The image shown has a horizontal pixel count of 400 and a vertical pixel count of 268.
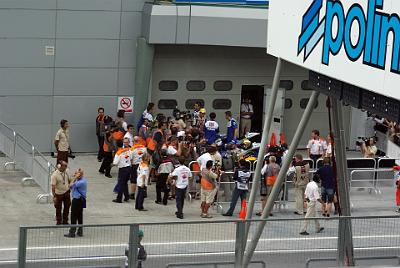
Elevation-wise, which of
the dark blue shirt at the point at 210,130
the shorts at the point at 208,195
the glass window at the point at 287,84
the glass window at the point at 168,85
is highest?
the glass window at the point at 287,84

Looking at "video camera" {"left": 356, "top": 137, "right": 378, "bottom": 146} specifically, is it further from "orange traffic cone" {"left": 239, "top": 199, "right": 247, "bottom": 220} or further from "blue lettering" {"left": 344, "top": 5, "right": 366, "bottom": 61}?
"blue lettering" {"left": 344, "top": 5, "right": 366, "bottom": 61}

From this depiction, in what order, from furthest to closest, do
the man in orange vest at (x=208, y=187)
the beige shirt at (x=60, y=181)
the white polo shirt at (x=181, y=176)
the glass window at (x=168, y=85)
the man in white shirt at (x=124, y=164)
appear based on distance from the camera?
the glass window at (x=168, y=85) → the man in white shirt at (x=124, y=164) → the man in orange vest at (x=208, y=187) → the white polo shirt at (x=181, y=176) → the beige shirt at (x=60, y=181)

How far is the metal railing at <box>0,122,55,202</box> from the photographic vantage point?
2406 centimetres

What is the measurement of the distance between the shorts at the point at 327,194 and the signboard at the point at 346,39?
29.5ft

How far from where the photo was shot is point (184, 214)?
23812mm

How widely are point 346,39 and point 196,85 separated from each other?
17.7 metres

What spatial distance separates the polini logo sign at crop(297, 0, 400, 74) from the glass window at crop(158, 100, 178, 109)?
16.0 m

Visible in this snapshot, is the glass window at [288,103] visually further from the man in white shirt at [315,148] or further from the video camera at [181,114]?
the man in white shirt at [315,148]

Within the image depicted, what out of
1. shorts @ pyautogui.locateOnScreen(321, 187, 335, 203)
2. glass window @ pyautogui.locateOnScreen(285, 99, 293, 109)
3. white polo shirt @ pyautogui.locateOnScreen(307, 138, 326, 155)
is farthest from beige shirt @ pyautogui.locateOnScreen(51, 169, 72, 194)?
glass window @ pyautogui.locateOnScreen(285, 99, 293, 109)

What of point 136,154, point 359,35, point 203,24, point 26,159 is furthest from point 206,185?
point 359,35

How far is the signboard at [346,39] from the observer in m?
11.8

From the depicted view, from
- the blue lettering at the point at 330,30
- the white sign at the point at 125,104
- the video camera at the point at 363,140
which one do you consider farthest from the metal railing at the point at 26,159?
the blue lettering at the point at 330,30

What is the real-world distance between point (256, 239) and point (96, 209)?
332 inches

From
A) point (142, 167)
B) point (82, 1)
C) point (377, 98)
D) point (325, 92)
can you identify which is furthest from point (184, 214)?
point (377, 98)
